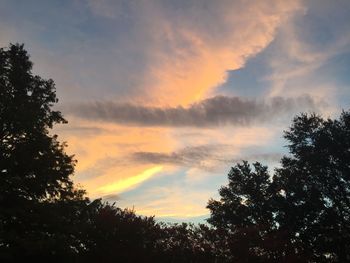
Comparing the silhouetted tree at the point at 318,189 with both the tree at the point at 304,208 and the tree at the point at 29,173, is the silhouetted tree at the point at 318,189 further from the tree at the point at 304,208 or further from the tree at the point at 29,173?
the tree at the point at 29,173

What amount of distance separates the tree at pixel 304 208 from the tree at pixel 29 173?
75.9 ft

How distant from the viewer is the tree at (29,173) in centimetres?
2245

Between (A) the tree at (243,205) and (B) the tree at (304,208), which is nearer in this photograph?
(B) the tree at (304,208)

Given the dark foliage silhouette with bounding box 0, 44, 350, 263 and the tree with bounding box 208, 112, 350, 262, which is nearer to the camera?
the dark foliage silhouette with bounding box 0, 44, 350, 263

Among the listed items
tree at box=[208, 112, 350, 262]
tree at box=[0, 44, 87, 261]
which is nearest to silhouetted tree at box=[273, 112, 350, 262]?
tree at box=[208, 112, 350, 262]

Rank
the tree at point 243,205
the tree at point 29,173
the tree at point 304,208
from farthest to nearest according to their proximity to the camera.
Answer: the tree at point 243,205 → the tree at point 304,208 → the tree at point 29,173

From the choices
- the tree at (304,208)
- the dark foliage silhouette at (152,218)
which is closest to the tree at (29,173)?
the dark foliage silhouette at (152,218)

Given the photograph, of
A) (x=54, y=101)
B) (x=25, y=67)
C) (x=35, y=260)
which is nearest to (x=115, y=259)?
(x=35, y=260)

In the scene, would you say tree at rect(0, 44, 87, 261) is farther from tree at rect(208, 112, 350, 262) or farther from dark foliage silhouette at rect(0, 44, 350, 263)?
tree at rect(208, 112, 350, 262)

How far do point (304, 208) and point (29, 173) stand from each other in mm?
35252

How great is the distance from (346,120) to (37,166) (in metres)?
35.2

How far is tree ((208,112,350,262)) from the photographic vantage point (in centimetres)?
4234

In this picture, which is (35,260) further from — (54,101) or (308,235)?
(308,235)

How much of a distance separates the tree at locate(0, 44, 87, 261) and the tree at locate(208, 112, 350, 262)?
23.1 m
